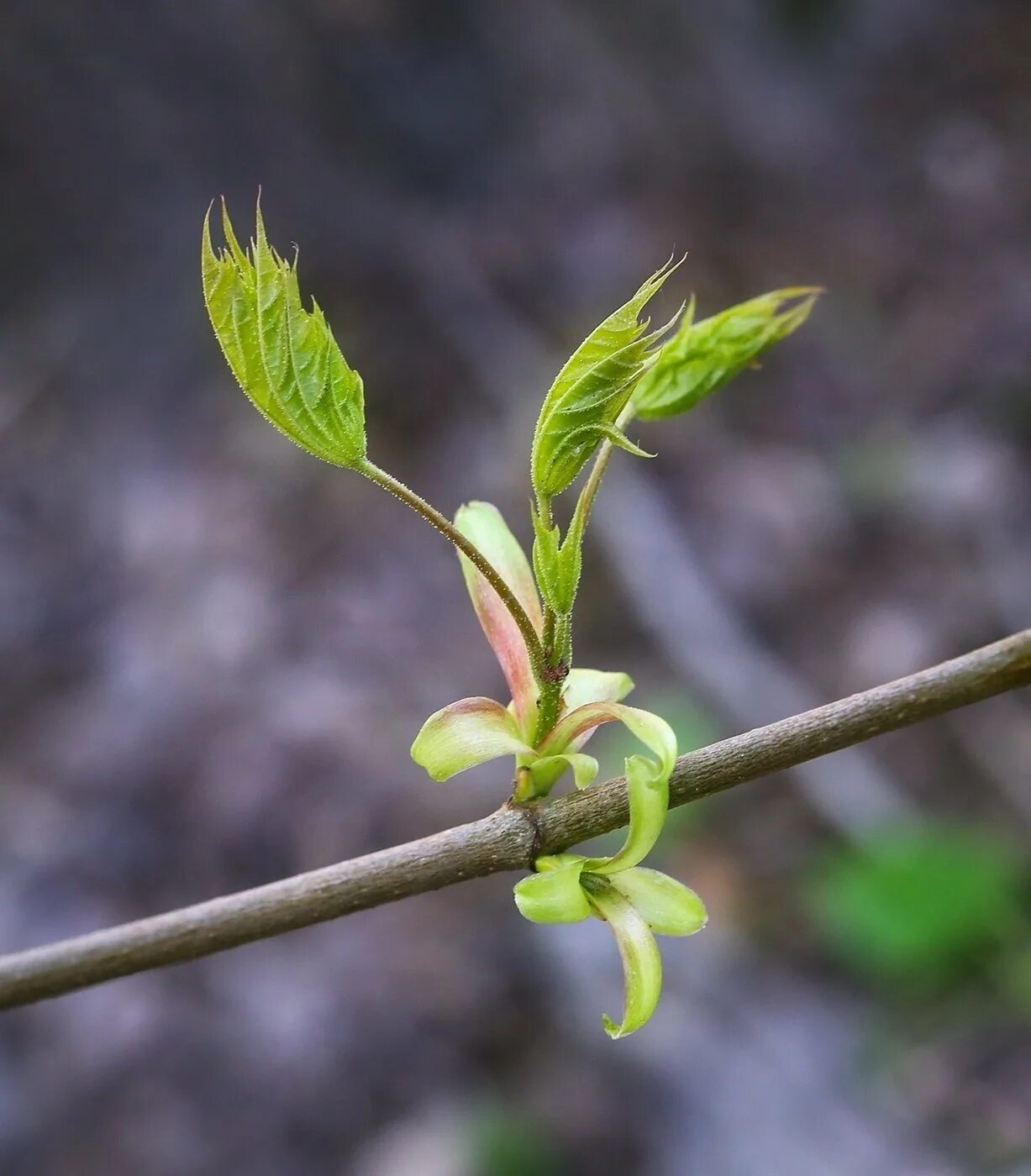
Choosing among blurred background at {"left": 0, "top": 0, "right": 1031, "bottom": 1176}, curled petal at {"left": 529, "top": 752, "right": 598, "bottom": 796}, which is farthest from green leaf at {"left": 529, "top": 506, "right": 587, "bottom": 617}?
blurred background at {"left": 0, "top": 0, "right": 1031, "bottom": 1176}

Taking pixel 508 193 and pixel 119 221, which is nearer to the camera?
pixel 119 221

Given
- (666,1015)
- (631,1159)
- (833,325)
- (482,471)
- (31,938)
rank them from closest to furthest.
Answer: (631,1159), (666,1015), (31,938), (482,471), (833,325)

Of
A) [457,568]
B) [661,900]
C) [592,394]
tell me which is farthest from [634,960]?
[457,568]

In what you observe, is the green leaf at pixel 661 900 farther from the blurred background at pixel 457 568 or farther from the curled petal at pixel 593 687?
the blurred background at pixel 457 568

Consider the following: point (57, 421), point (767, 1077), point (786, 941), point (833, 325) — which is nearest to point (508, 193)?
point (833, 325)

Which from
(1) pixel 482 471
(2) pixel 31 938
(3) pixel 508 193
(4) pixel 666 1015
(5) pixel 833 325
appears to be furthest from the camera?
(3) pixel 508 193

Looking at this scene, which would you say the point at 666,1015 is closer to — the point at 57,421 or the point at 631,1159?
the point at 631,1159

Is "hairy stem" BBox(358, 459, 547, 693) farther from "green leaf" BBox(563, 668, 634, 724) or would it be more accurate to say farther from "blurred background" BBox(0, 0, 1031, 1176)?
"blurred background" BBox(0, 0, 1031, 1176)
